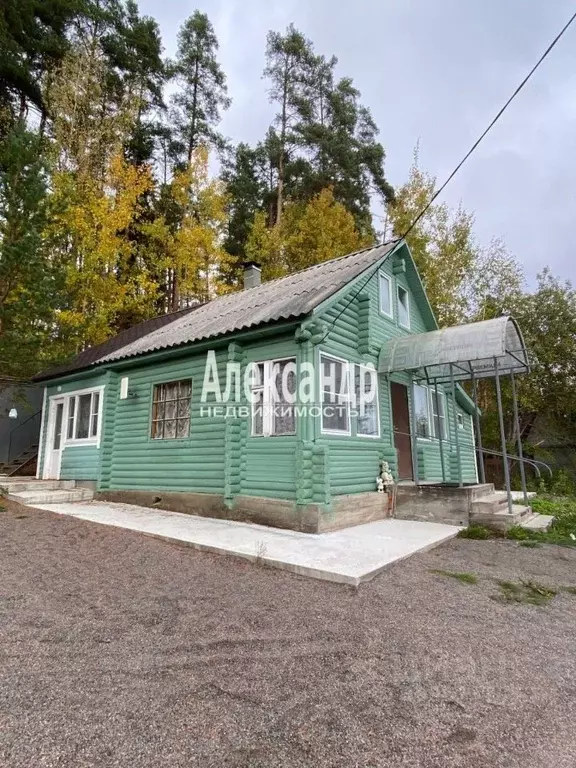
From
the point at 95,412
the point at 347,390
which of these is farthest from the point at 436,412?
the point at 95,412

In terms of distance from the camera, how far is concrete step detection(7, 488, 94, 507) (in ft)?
29.1

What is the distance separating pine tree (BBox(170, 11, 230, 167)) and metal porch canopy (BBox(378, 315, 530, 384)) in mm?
19017

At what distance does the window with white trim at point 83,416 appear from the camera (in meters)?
10.4

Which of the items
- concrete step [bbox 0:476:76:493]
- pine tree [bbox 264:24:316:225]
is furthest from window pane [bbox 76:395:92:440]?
pine tree [bbox 264:24:316:225]

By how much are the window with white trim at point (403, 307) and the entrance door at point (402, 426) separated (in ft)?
5.49

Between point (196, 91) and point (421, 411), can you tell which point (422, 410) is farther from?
point (196, 91)

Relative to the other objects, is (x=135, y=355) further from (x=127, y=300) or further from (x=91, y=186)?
(x=91, y=186)

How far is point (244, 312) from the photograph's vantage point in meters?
8.76

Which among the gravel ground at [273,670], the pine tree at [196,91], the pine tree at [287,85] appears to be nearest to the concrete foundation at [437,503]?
the gravel ground at [273,670]

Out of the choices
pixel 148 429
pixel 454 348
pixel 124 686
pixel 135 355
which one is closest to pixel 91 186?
pixel 135 355

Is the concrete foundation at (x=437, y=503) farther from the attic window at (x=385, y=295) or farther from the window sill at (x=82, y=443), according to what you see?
the window sill at (x=82, y=443)

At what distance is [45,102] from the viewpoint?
17328 millimetres

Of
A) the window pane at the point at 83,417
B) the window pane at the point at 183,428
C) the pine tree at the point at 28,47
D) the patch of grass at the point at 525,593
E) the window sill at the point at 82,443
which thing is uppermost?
the pine tree at the point at 28,47

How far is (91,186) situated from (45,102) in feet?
15.6
